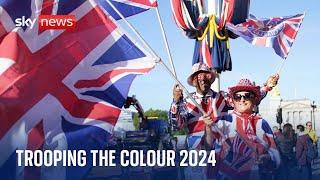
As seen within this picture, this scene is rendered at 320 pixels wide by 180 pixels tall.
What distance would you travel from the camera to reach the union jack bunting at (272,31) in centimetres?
355

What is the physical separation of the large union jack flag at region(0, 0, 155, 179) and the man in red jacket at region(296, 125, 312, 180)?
2.64 feet

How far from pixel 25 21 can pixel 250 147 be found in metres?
1.14

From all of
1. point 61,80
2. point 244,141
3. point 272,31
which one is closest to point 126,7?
point 61,80

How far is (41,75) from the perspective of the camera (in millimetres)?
3148

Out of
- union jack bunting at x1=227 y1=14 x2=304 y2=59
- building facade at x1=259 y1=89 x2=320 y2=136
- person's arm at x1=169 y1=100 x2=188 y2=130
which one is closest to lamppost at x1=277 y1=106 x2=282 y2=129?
building facade at x1=259 y1=89 x2=320 y2=136

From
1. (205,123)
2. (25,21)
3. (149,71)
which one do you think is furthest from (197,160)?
(25,21)

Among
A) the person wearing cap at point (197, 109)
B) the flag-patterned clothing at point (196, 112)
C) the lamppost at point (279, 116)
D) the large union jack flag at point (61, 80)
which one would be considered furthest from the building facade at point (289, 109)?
the large union jack flag at point (61, 80)

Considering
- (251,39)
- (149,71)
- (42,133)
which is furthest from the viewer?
(251,39)

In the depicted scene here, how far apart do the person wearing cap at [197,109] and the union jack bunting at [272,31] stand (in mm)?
416

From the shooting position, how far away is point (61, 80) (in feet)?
10.6

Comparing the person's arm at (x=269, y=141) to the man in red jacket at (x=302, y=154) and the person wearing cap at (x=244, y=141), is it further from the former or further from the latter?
the man in red jacket at (x=302, y=154)

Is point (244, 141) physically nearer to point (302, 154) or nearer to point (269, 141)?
point (269, 141)

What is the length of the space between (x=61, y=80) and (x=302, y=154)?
3.99 ft

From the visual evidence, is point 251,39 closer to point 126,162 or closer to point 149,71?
point 149,71
